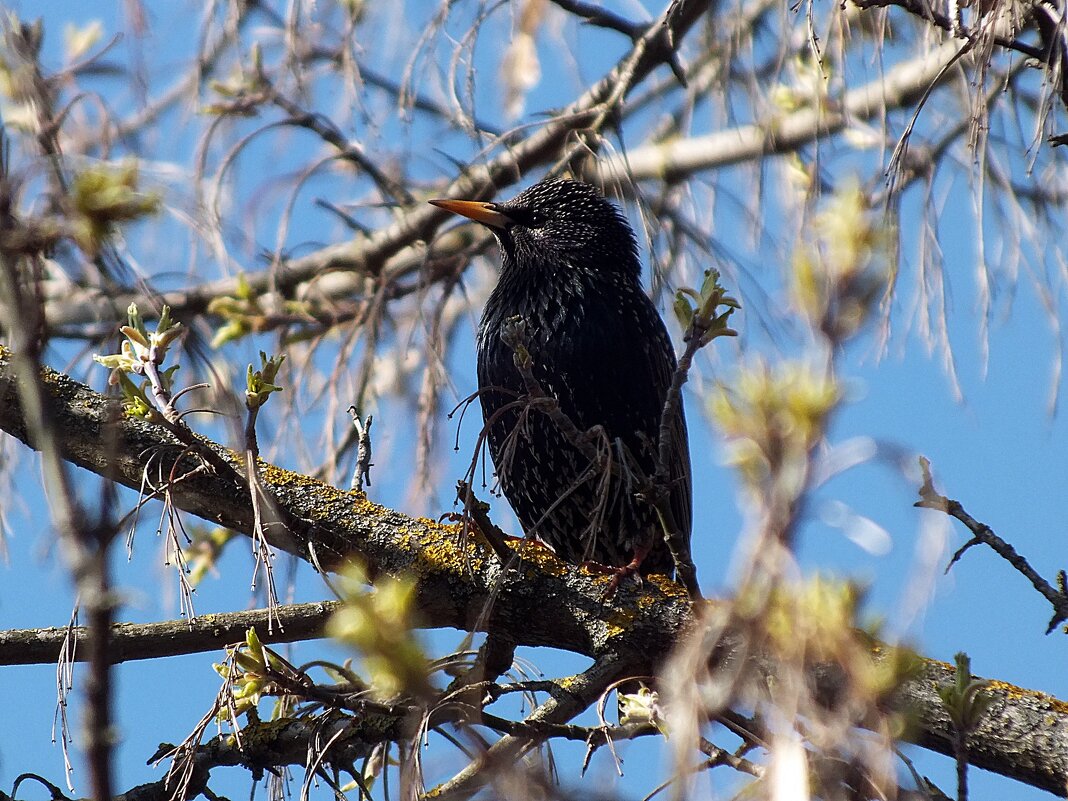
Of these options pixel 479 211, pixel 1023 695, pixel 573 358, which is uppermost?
pixel 479 211

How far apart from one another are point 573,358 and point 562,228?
69 cm

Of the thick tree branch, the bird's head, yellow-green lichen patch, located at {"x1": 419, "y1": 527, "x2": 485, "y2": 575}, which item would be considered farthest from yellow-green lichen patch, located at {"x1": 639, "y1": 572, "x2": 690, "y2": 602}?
the bird's head

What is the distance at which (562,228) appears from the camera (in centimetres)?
439

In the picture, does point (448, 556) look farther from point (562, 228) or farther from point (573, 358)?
point (562, 228)

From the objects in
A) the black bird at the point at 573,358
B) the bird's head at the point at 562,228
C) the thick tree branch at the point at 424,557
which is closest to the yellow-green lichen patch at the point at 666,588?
the thick tree branch at the point at 424,557

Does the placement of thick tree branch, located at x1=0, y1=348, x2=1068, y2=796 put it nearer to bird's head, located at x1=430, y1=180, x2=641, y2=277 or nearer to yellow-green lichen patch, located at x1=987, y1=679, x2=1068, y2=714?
yellow-green lichen patch, located at x1=987, y1=679, x2=1068, y2=714

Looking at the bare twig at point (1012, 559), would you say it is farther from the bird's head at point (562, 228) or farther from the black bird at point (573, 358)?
the bird's head at point (562, 228)

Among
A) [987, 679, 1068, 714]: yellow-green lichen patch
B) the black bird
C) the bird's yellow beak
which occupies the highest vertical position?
the bird's yellow beak

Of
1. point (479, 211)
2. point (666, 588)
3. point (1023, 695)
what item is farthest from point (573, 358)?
point (1023, 695)

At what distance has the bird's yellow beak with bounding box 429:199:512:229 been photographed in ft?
13.4

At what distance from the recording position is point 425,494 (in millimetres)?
3477

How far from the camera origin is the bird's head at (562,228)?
4.25m

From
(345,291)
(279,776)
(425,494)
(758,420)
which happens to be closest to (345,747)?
(279,776)

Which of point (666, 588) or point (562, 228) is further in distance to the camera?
point (562, 228)
